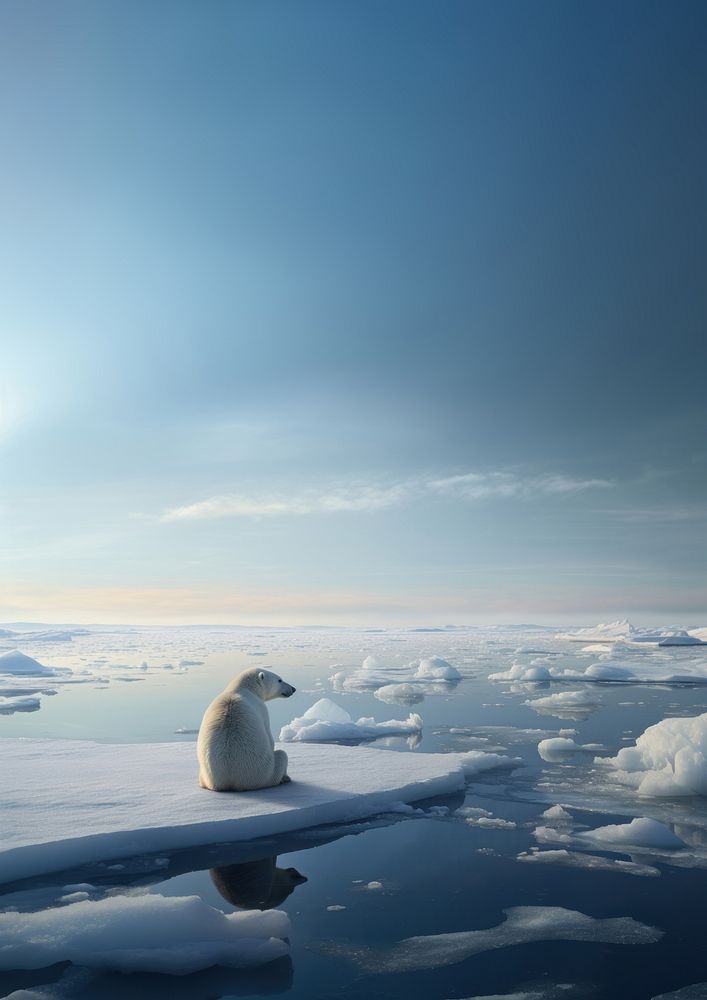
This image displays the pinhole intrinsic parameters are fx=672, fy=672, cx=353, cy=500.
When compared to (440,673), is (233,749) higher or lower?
higher

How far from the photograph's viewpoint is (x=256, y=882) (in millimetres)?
3641

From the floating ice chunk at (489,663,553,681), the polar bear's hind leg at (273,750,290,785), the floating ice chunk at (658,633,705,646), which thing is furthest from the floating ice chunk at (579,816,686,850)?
the floating ice chunk at (658,633,705,646)

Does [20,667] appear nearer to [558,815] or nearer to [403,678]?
[403,678]

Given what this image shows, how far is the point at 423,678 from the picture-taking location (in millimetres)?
17562

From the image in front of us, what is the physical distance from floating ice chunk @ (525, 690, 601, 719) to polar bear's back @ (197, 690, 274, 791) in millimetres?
7031

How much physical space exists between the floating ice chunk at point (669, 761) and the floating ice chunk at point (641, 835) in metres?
1.36

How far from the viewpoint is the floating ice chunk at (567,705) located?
11.1 metres

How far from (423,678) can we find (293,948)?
15.1 metres

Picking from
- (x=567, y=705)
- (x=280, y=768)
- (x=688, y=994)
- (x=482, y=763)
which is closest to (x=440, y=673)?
(x=567, y=705)

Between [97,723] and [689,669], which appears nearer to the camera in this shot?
[97,723]

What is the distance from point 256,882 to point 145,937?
0.94 meters

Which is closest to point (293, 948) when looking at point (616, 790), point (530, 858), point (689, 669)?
point (530, 858)

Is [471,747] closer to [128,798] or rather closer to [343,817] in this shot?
[343,817]

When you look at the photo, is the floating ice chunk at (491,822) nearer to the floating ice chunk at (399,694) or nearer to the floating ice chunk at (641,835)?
the floating ice chunk at (641,835)
